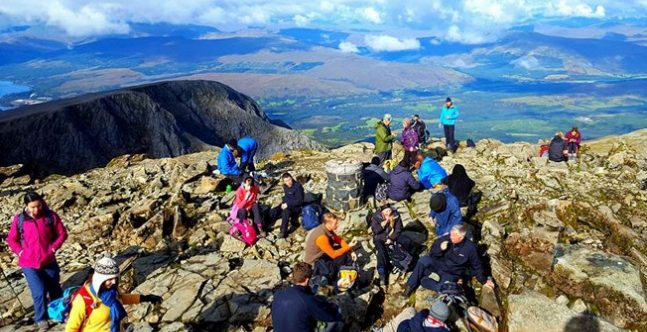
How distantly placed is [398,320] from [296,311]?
313 centimetres

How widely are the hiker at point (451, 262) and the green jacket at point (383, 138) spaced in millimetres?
8991

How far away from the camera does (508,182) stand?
1766 cm

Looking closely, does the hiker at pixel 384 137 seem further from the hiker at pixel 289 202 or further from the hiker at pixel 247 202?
the hiker at pixel 247 202

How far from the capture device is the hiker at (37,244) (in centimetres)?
885

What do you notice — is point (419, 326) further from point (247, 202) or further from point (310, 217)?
point (247, 202)

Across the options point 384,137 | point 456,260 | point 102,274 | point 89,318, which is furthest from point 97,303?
point 384,137

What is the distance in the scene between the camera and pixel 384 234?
10781 mm

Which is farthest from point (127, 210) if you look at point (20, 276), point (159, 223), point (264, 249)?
point (264, 249)

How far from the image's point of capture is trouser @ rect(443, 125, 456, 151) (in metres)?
23.0

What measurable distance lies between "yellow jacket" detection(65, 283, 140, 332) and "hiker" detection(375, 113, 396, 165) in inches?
530

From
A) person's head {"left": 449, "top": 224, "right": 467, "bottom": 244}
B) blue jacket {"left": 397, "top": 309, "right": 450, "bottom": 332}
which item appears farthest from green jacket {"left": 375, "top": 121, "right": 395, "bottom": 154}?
blue jacket {"left": 397, "top": 309, "right": 450, "bottom": 332}

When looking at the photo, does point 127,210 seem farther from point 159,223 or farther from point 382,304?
point 382,304

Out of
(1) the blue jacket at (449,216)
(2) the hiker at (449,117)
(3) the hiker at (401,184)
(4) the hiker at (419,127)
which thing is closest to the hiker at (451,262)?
(1) the blue jacket at (449,216)

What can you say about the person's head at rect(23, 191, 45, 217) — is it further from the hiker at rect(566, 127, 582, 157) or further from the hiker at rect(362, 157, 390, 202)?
the hiker at rect(566, 127, 582, 157)
